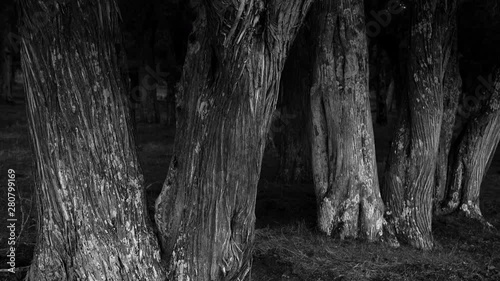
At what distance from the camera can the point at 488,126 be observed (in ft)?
28.0

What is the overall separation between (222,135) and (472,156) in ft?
18.5

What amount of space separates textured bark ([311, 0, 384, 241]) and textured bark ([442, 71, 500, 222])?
2.44m

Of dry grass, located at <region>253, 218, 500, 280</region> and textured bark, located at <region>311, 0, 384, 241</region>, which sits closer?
dry grass, located at <region>253, 218, 500, 280</region>

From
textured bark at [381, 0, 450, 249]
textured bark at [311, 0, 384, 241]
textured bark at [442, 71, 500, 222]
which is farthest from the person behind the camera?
textured bark at [442, 71, 500, 222]

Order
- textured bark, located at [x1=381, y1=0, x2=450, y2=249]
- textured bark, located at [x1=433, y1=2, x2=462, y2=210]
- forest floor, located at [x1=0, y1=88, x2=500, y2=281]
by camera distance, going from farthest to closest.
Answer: textured bark, located at [x1=433, y1=2, x2=462, y2=210]
textured bark, located at [x1=381, y1=0, x2=450, y2=249]
forest floor, located at [x1=0, y1=88, x2=500, y2=281]

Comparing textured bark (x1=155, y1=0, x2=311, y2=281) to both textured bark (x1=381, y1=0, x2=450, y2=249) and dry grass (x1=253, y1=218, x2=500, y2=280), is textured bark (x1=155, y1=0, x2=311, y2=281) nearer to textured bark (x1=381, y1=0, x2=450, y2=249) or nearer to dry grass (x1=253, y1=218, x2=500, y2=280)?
dry grass (x1=253, y1=218, x2=500, y2=280)

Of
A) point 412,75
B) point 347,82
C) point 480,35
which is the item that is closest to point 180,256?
point 347,82

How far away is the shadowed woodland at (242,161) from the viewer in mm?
4336

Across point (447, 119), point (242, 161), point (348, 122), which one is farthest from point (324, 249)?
point (447, 119)

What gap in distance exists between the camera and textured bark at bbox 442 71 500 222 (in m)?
8.50

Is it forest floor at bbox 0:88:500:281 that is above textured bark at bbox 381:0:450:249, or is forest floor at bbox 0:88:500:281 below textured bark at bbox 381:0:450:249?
below

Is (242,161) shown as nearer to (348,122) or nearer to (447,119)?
(348,122)

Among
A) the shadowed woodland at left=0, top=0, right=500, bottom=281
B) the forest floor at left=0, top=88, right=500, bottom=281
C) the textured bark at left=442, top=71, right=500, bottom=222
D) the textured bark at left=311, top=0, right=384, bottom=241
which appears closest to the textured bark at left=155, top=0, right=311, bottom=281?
the shadowed woodland at left=0, top=0, right=500, bottom=281

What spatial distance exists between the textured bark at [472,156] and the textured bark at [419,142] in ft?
5.73
